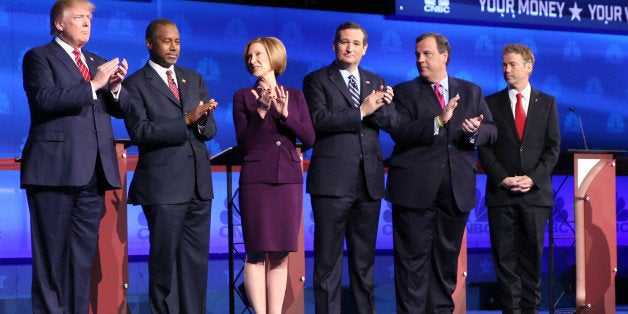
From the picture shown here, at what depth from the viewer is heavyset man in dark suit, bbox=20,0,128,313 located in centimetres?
386

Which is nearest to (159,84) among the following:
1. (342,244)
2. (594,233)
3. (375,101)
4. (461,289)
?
(375,101)

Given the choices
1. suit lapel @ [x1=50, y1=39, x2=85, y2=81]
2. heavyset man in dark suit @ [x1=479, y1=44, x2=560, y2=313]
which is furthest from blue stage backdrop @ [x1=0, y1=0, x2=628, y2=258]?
suit lapel @ [x1=50, y1=39, x2=85, y2=81]

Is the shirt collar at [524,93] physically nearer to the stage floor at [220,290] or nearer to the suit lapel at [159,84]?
the stage floor at [220,290]

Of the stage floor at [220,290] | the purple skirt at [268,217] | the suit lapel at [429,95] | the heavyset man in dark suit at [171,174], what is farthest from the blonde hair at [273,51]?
the stage floor at [220,290]

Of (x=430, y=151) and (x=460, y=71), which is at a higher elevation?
(x=460, y=71)

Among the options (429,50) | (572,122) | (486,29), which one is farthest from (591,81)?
(429,50)

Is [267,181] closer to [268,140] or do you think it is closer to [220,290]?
[268,140]

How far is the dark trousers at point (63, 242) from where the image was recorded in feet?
12.7

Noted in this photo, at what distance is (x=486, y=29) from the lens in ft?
27.7

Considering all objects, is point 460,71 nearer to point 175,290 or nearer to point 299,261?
point 299,261

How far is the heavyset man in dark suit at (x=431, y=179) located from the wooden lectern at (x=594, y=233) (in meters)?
1.11

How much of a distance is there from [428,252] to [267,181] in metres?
0.99

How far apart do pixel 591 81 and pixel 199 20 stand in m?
3.84

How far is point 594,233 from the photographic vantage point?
18.6 ft
